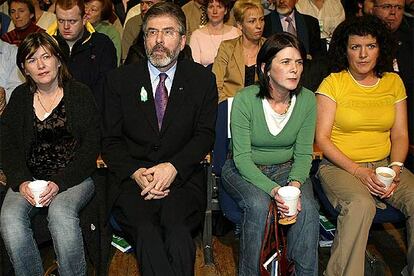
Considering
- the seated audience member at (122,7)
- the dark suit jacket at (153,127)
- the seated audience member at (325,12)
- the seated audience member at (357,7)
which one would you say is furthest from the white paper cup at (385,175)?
the seated audience member at (122,7)

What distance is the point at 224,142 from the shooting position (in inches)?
118

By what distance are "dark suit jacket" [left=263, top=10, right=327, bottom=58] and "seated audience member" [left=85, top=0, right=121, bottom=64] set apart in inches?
44.0

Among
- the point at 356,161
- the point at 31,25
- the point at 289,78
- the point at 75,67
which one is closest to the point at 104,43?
the point at 75,67

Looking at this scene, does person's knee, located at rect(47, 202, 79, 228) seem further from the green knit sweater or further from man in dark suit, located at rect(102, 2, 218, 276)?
the green knit sweater

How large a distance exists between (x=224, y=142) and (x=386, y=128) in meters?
0.84

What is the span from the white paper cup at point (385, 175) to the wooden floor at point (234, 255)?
0.58 m

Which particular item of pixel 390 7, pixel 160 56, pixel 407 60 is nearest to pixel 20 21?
pixel 160 56

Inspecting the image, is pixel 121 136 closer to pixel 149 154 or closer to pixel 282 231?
pixel 149 154

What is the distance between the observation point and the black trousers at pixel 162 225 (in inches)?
96.5

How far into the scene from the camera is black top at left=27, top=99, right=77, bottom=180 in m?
2.80

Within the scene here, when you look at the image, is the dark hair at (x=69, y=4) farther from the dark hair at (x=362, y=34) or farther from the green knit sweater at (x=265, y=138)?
the dark hair at (x=362, y=34)

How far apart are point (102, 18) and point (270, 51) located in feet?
6.98

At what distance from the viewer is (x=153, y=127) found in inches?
109

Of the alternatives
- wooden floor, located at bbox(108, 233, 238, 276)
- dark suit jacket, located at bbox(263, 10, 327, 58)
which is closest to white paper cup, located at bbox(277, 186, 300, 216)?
wooden floor, located at bbox(108, 233, 238, 276)
